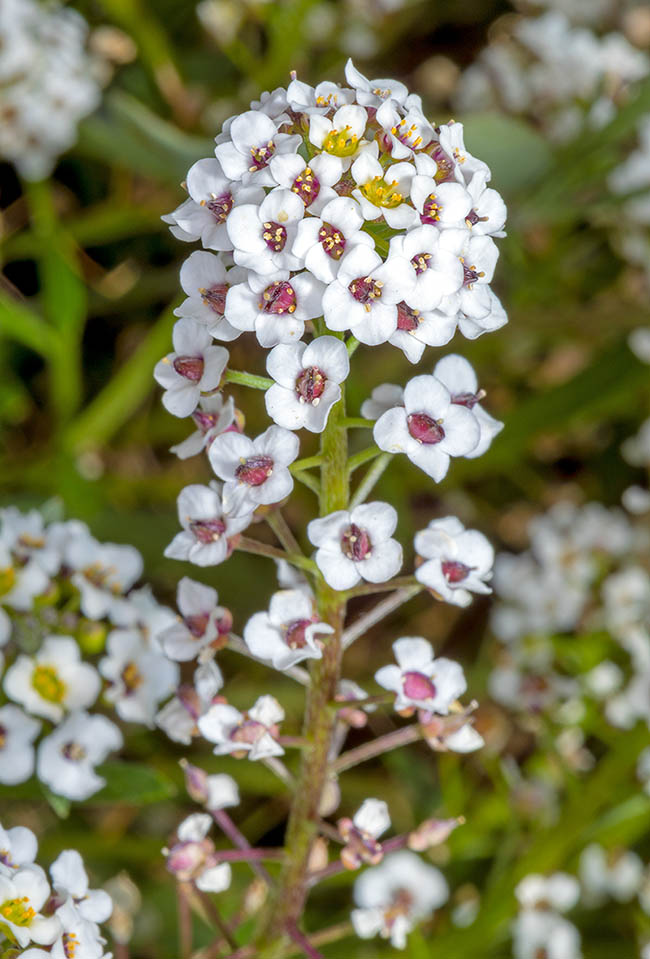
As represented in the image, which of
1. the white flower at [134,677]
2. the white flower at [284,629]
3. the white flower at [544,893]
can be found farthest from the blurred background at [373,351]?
Answer: the white flower at [284,629]

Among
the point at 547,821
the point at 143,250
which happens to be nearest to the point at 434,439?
the point at 547,821

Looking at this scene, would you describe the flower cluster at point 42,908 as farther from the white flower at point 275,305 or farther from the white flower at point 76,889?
the white flower at point 275,305

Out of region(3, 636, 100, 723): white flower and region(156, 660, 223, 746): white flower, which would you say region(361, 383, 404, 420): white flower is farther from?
region(3, 636, 100, 723): white flower

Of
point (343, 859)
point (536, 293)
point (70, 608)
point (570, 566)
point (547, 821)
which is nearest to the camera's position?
point (343, 859)

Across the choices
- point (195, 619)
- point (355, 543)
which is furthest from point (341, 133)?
point (195, 619)

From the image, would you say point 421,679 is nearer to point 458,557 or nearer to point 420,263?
point 458,557

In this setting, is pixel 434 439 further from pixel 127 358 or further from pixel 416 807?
pixel 127 358
